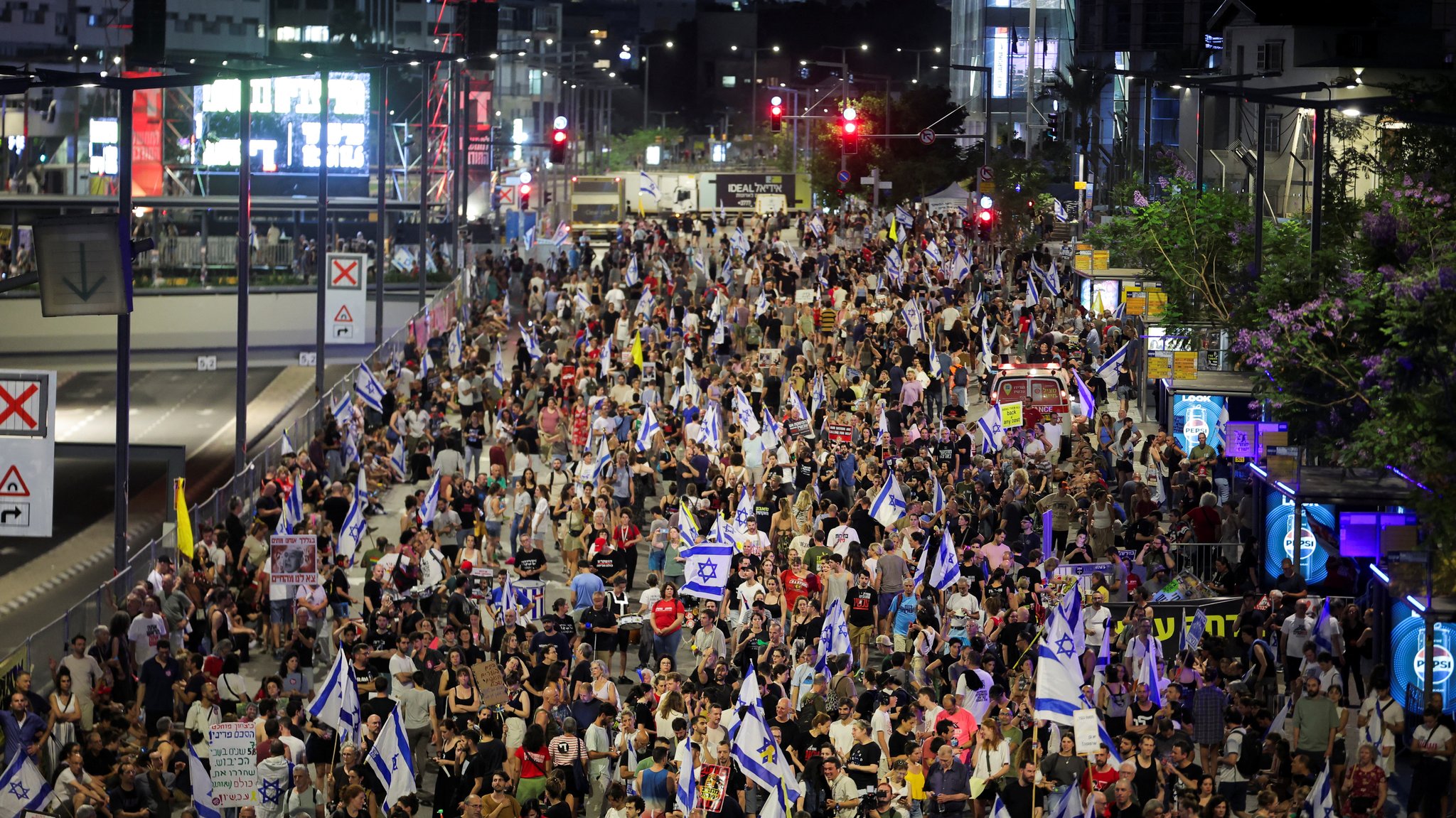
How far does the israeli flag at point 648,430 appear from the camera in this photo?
95.3 ft

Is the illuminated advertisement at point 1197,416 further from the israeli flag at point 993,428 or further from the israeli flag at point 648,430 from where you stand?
the israeli flag at point 648,430

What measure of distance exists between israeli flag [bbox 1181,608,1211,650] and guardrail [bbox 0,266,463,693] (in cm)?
1085

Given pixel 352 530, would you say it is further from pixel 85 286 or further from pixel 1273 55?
pixel 1273 55

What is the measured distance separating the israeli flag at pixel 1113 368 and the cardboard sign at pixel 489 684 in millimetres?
18644

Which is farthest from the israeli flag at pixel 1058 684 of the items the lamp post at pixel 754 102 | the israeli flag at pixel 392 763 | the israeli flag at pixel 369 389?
the lamp post at pixel 754 102

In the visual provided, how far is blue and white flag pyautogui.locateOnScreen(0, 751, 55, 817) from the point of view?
15562 mm

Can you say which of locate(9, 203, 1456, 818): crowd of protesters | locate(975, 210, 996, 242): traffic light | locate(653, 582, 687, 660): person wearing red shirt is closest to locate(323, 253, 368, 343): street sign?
locate(9, 203, 1456, 818): crowd of protesters

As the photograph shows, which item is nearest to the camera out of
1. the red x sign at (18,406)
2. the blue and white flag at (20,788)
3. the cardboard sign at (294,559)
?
the blue and white flag at (20,788)

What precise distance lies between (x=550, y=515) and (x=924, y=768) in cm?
1043

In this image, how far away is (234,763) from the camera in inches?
624

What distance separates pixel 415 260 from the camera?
59469mm

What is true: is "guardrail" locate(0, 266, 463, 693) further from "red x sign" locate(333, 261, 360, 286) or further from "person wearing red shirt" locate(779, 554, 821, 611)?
"person wearing red shirt" locate(779, 554, 821, 611)

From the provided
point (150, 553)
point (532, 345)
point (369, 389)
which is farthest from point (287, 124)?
point (150, 553)

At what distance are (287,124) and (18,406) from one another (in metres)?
45.1
